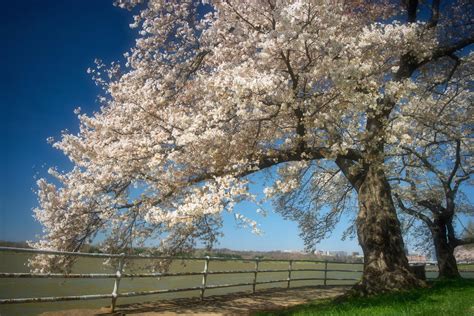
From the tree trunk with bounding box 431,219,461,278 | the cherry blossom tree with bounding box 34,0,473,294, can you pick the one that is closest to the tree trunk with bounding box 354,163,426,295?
the cherry blossom tree with bounding box 34,0,473,294

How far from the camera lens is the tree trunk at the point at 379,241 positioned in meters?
11.6

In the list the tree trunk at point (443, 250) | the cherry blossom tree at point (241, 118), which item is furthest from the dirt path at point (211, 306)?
the tree trunk at point (443, 250)

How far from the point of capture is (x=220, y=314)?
998 centimetres

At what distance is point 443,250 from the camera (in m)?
20.5

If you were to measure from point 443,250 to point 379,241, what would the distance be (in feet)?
34.2

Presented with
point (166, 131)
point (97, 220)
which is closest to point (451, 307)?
point (166, 131)

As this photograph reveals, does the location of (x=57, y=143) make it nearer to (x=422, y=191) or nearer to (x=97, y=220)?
(x=97, y=220)

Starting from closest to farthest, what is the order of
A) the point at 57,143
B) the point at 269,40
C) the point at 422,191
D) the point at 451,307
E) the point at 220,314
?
the point at 451,307
the point at 269,40
the point at 220,314
the point at 57,143
the point at 422,191

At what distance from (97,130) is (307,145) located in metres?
6.60

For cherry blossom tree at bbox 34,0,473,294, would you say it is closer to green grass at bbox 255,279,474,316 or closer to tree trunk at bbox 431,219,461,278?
green grass at bbox 255,279,474,316

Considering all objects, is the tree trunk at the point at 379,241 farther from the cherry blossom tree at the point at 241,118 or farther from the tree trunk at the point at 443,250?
the tree trunk at the point at 443,250

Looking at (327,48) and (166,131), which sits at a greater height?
(327,48)

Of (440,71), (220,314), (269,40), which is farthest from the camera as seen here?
(440,71)

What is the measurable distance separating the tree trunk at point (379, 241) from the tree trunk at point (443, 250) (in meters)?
9.20
